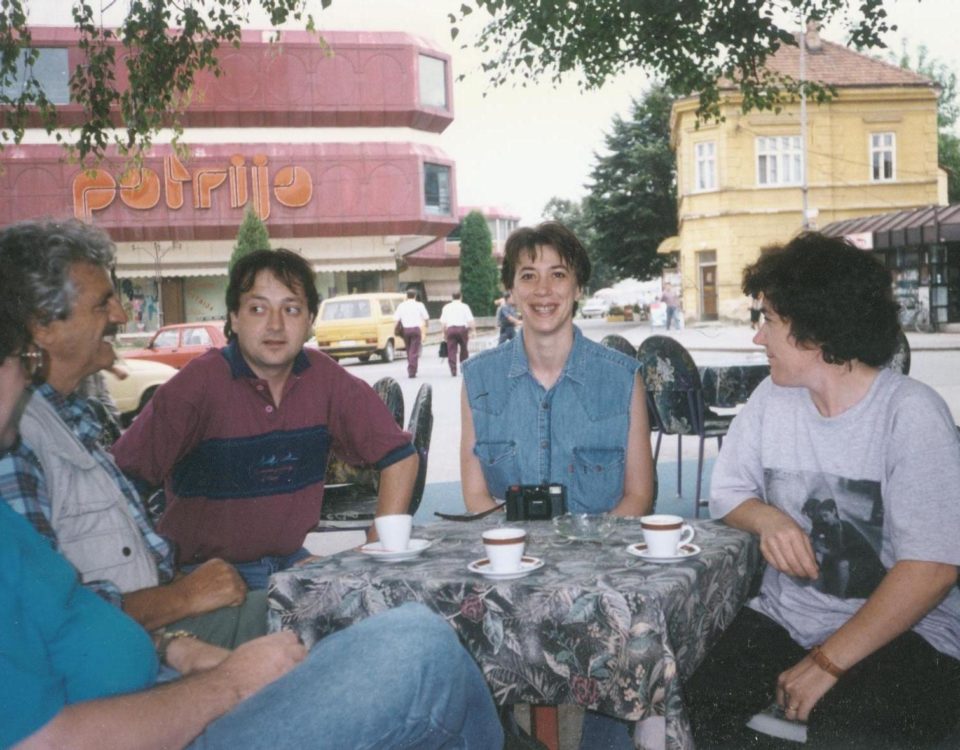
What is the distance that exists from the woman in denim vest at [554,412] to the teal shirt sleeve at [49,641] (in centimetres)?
173

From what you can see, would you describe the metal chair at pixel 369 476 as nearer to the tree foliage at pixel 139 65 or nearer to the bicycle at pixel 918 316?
the tree foliage at pixel 139 65

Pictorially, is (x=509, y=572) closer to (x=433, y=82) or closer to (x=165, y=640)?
(x=165, y=640)

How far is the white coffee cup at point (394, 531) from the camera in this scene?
7.44 feet

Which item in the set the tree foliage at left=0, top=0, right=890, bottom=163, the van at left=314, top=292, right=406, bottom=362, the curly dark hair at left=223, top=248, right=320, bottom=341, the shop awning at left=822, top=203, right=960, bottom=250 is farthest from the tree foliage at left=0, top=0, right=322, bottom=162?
the shop awning at left=822, top=203, right=960, bottom=250

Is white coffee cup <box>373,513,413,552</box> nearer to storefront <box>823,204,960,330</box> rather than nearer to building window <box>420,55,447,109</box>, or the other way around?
storefront <box>823,204,960,330</box>

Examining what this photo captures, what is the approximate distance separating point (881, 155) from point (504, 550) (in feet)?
122

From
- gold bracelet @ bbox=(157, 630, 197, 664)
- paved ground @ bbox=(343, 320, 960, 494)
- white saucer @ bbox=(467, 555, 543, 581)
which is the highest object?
white saucer @ bbox=(467, 555, 543, 581)

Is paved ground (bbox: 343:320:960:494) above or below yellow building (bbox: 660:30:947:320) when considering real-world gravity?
below

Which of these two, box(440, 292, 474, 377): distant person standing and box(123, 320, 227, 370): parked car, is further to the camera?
box(440, 292, 474, 377): distant person standing

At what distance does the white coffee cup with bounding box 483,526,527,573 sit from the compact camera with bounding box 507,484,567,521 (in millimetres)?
635

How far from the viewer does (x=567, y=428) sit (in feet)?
10.6

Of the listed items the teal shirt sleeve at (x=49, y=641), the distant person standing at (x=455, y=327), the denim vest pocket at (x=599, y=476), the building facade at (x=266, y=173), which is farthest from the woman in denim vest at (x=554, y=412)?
the building facade at (x=266, y=173)

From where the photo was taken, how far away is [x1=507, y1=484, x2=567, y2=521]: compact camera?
2.67 metres

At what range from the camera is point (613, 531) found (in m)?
2.42
